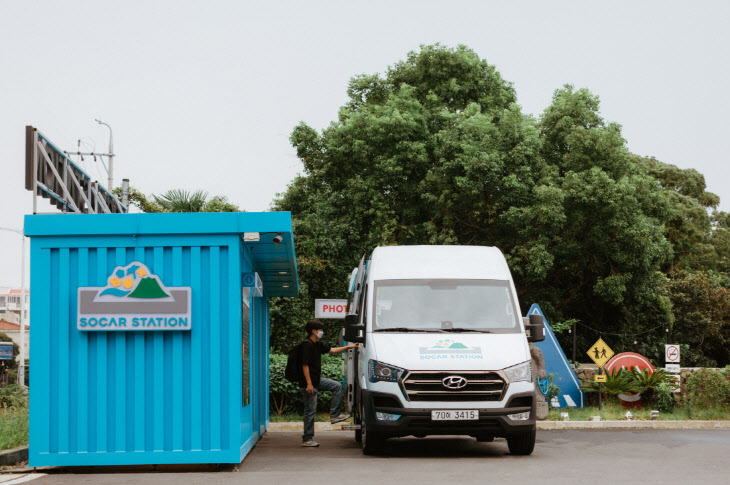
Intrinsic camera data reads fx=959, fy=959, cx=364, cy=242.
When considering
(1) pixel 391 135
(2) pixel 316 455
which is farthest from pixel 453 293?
(1) pixel 391 135

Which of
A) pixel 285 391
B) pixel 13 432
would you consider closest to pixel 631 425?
pixel 285 391

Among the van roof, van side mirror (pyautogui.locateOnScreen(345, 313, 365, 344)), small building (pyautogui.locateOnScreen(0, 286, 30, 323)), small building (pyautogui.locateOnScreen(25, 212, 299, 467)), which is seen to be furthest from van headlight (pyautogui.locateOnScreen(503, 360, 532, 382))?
small building (pyautogui.locateOnScreen(0, 286, 30, 323))

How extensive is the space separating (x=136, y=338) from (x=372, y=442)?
3.17 meters

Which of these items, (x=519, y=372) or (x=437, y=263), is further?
(x=437, y=263)

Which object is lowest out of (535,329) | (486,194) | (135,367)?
(135,367)

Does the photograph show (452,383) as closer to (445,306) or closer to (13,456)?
(445,306)

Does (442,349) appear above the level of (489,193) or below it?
below

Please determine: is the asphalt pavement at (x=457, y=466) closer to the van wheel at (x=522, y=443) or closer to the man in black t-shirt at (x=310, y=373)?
the van wheel at (x=522, y=443)

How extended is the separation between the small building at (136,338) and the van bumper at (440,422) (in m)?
1.74

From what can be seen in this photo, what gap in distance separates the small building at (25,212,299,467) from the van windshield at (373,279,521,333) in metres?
2.27

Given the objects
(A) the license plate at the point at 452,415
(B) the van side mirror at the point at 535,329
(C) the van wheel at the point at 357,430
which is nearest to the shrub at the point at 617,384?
(C) the van wheel at the point at 357,430

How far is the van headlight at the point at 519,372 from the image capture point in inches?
439

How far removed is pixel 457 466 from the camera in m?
10.4

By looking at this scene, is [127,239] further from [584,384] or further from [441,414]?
[584,384]
